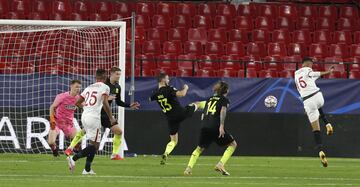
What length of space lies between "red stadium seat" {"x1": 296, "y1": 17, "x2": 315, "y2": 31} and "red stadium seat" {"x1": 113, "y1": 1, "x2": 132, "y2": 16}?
18.4 feet

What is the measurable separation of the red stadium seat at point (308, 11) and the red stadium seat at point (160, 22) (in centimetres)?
501

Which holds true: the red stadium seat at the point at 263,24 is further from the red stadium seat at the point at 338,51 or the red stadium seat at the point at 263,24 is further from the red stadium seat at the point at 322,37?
the red stadium seat at the point at 338,51

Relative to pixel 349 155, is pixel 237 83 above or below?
above

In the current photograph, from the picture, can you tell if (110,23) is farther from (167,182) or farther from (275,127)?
(167,182)

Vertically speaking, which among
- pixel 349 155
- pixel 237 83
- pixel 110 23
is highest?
pixel 110 23

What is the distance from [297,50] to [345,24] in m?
2.96

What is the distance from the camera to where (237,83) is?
2584 cm

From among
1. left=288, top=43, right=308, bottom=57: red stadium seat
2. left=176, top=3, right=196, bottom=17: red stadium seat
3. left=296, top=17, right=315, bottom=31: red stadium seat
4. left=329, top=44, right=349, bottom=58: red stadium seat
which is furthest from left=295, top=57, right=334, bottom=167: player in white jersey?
left=176, top=3, right=196, bottom=17: red stadium seat

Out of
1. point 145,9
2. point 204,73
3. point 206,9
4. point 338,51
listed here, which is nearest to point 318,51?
point 338,51

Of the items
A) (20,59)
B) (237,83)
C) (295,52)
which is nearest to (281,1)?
(295,52)

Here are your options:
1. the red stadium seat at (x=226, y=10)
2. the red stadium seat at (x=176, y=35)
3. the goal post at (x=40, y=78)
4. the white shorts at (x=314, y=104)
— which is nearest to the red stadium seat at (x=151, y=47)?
the red stadium seat at (x=176, y=35)

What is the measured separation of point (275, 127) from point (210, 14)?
294 inches

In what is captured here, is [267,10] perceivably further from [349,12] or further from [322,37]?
[349,12]

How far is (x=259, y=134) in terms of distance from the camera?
84.6ft
